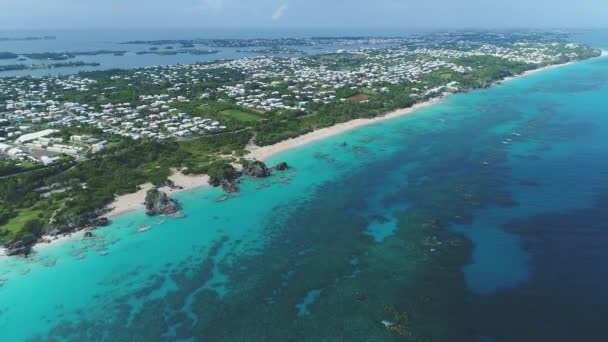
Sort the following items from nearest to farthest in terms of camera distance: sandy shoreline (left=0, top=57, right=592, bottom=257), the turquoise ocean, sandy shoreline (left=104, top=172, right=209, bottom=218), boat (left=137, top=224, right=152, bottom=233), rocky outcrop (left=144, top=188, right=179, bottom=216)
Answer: the turquoise ocean, boat (left=137, top=224, right=152, bottom=233), rocky outcrop (left=144, top=188, right=179, bottom=216), sandy shoreline (left=0, top=57, right=592, bottom=257), sandy shoreline (left=104, top=172, right=209, bottom=218)

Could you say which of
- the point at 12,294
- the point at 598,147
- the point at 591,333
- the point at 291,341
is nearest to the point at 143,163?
the point at 12,294

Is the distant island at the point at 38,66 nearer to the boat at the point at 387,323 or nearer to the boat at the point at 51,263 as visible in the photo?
the boat at the point at 51,263

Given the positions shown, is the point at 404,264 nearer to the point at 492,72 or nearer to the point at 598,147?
the point at 598,147

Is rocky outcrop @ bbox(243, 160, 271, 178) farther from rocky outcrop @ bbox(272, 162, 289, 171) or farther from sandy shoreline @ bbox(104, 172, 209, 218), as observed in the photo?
sandy shoreline @ bbox(104, 172, 209, 218)

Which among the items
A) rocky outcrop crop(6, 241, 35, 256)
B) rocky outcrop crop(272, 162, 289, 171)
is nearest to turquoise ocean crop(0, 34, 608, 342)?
rocky outcrop crop(6, 241, 35, 256)

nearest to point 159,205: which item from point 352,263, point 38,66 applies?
point 352,263

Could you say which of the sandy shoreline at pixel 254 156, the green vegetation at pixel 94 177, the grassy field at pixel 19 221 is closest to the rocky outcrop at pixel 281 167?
the sandy shoreline at pixel 254 156

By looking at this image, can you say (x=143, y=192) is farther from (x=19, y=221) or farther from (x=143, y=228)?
(x=19, y=221)
